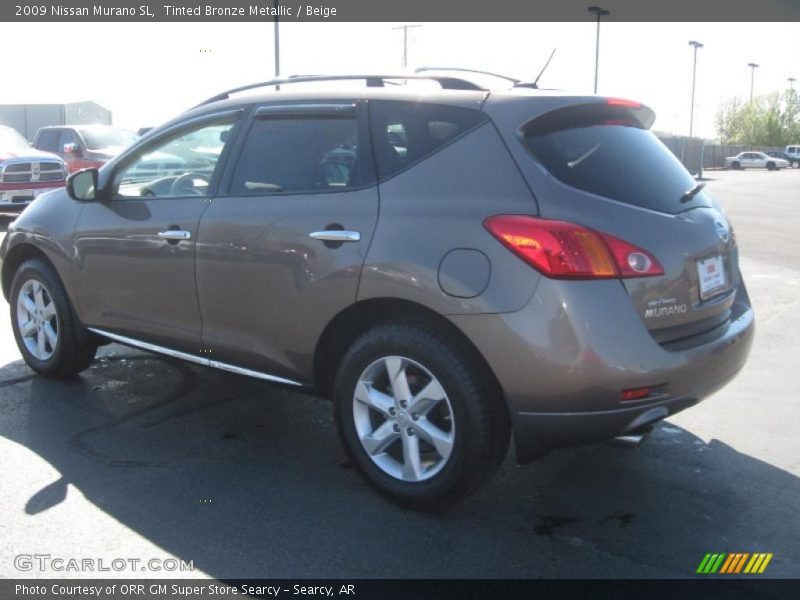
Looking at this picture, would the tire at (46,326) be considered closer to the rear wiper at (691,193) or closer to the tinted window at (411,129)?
the tinted window at (411,129)

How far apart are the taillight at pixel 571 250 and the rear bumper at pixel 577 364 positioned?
50 mm

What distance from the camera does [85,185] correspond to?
5.21 m

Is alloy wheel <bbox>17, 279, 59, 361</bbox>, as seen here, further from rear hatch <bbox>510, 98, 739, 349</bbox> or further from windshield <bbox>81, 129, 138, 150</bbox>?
windshield <bbox>81, 129, 138, 150</bbox>

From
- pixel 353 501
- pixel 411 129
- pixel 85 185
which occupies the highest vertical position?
pixel 411 129

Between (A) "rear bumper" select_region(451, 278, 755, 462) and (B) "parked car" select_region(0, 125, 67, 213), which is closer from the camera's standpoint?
(A) "rear bumper" select_region(451, 278, 755, 462)

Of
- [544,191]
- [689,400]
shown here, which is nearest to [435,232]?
[544,191]


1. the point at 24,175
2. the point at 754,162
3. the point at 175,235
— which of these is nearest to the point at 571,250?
the point at 175,235

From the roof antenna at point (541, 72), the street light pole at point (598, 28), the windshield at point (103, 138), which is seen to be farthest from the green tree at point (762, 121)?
the roof antenna at point (541, 72)

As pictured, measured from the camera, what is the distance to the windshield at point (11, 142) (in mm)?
15992

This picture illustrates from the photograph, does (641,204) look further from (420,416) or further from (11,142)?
(11,142)

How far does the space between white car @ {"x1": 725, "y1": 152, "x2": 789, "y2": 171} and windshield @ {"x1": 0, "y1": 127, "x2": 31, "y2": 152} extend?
65.5 meters

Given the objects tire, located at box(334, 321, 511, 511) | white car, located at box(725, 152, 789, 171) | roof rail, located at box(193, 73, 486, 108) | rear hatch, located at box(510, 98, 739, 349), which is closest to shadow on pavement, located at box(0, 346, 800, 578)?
tire, located at box(334, 321, 511, 511)

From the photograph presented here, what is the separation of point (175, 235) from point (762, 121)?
10969 cm

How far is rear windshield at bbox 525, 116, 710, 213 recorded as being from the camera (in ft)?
11.8
